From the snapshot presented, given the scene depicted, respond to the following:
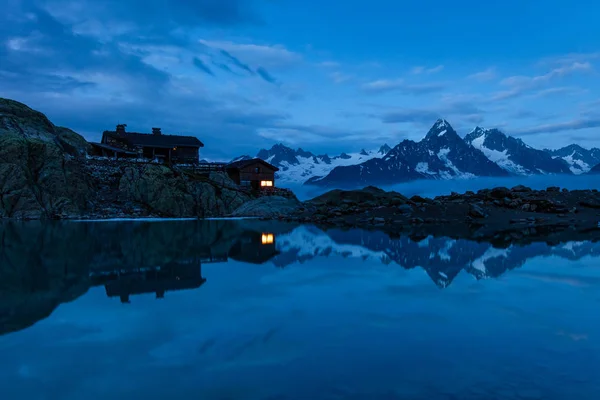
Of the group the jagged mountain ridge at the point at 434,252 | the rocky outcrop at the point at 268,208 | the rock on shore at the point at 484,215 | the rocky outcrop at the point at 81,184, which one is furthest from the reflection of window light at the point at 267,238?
the rocky outcrop at the point at 81,184

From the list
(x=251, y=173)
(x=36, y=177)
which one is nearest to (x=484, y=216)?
(x=251, y=173)

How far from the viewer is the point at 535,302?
41.5 ft

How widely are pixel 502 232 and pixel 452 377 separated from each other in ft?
99.6

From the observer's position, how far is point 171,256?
21672mm

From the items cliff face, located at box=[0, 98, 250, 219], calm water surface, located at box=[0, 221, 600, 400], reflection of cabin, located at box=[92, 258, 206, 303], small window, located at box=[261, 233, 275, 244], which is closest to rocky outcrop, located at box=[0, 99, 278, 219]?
cliff face, located at box=[0, 98, 250, 219]

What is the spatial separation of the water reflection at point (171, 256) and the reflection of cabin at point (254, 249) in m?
0.05

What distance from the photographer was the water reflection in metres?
14.0

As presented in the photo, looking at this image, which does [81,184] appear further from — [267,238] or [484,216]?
[484,216]

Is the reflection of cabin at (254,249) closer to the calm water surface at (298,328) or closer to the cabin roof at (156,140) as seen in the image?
the calm water surface at (298,328)

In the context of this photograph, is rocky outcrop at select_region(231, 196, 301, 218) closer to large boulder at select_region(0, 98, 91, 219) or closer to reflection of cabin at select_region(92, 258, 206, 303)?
large boulder at select_region(0, 98, 91, 219)

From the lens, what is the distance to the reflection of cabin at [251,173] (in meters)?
81.9

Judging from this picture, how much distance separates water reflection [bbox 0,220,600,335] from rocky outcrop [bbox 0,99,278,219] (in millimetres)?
25949

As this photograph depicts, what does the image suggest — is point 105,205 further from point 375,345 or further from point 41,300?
point 375,345

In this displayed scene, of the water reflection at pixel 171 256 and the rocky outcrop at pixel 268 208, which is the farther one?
the rocky outcrop at pixel 268 208
